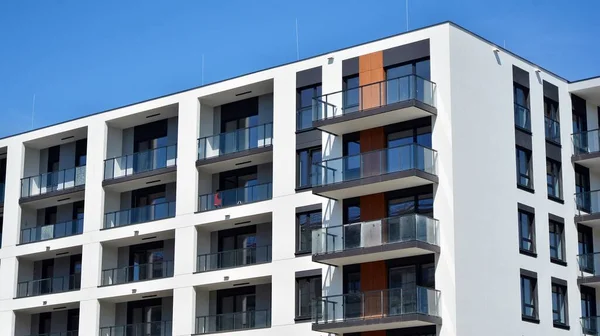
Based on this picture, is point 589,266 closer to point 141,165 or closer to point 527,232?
point 527,232

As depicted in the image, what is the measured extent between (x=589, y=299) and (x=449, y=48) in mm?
14203

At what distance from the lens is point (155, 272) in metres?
58.1

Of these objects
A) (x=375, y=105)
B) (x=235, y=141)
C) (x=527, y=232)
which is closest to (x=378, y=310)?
(x=375, y=105)

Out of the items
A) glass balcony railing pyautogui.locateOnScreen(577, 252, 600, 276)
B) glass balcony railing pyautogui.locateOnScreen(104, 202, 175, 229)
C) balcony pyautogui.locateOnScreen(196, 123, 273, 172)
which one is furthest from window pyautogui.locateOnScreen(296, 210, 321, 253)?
glass balcony railing pyautogui.locateOnScreen(577, 252, 600, 276)

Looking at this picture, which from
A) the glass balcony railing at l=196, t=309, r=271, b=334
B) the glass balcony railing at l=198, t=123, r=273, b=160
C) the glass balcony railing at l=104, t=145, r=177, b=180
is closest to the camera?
the glass balcony railing at l=196, t=309, r=271, b=334

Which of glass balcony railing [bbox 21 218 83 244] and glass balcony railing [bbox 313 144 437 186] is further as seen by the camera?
glass balcony railing [bbox 21 218 83 244]

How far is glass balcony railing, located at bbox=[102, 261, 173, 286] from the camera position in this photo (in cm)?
5775

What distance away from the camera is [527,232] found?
51375 millimetres

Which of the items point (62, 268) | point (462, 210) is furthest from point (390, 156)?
point (62, 268)

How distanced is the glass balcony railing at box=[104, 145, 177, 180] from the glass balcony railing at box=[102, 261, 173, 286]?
4.72 m

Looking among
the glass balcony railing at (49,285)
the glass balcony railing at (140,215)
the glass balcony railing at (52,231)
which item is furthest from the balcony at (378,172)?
the glass balcony railing at (49,285)

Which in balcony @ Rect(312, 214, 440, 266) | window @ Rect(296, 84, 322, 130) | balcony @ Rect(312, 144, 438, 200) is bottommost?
balcony @ Rect(312, 214, 440, 266)

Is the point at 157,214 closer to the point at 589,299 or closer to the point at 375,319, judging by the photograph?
the point at 375,319

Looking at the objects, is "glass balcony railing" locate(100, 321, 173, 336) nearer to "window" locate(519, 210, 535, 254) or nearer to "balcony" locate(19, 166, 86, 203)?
"balcony" locate(19, 166, 86, 203)
